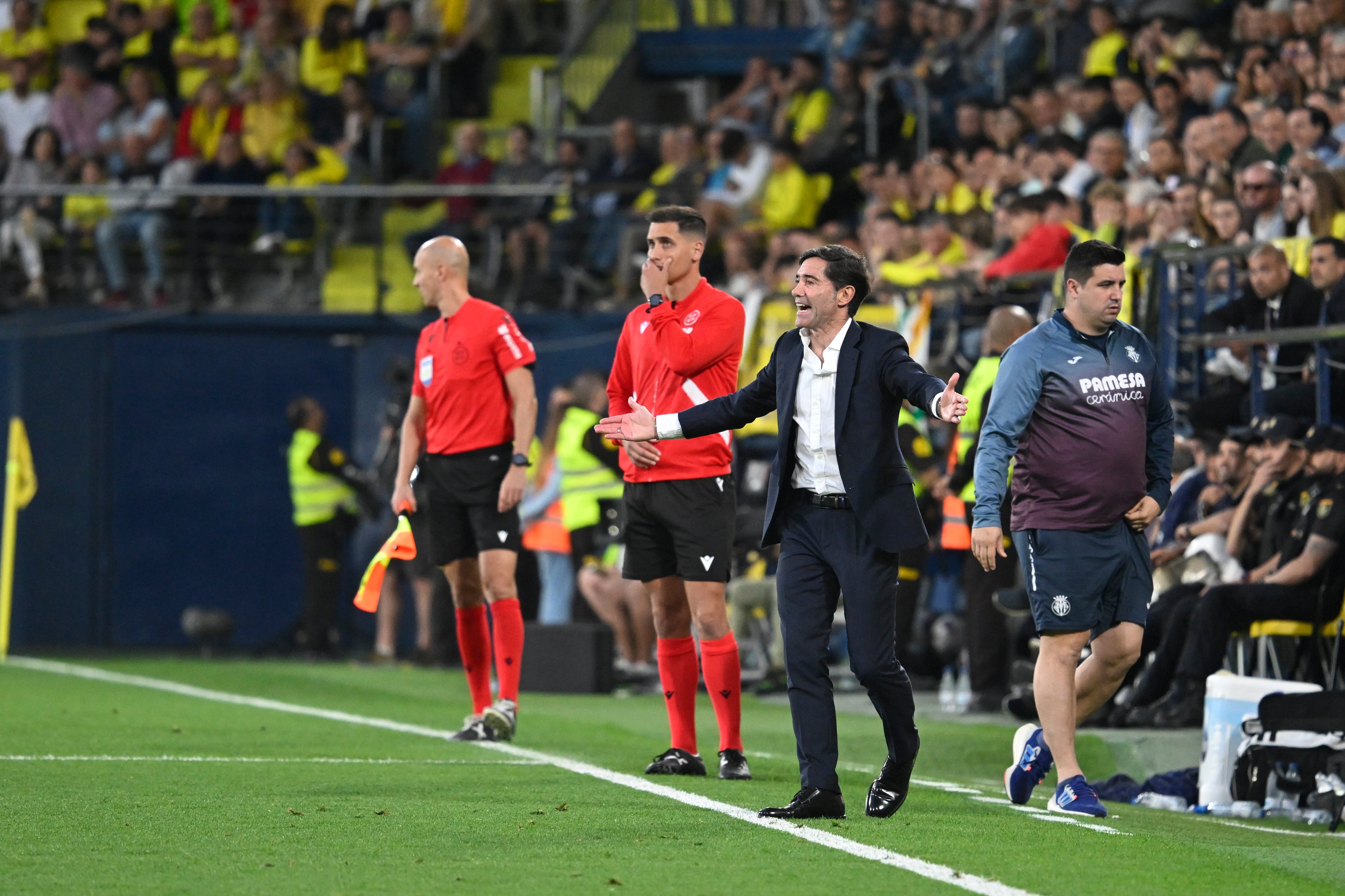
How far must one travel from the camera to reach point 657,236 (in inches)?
334

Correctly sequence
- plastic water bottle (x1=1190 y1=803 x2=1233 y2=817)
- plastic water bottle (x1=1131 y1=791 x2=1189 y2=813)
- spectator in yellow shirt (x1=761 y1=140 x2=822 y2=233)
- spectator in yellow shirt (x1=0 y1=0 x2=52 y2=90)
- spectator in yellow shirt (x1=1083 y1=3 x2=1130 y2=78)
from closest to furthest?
plastic water bottle (x1=1190 y1=803 x2=1233 y2=817) < plastic water bottle (x1=1131 y1=791 x2=1189 y2=813) < spectator in yellow shirt (x1=1083 y1=3 x2=1130 y2=78) < spectator in yellow shirt (x1=761 y1=140 x2=822 y2=233) < spectator in yellow shirt (x1=0 y1=0 x2=52 y2=90)

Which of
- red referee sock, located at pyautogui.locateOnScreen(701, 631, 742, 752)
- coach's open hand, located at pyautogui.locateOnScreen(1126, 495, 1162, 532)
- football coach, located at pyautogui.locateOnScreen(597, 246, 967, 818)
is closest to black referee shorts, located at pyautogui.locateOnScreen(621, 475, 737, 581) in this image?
red referee sock, located at pyautogui.locateOnScreen(701, 631, 742, 752)

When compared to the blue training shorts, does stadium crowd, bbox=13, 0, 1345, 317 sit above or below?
above

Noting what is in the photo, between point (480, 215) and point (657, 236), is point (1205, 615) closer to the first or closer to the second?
point (657, 236)

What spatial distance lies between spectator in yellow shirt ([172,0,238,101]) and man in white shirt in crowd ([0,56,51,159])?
1.52 meters

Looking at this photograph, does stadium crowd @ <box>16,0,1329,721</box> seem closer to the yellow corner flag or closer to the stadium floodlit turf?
the yellow corner flag

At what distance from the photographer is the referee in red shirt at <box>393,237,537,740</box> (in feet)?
32.4

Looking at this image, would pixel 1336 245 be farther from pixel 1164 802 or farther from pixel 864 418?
pixel 864 418

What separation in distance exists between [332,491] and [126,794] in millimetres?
11844

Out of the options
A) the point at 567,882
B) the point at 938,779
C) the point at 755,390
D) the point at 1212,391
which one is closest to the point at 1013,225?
the point at 1212,391

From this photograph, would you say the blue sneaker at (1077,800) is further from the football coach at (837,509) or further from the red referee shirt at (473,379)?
the red referee shirt at (473,379)

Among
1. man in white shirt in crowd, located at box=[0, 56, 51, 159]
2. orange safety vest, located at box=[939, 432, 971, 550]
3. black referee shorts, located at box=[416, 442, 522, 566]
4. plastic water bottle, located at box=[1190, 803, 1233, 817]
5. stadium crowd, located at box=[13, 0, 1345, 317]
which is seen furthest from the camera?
man in white shirt in crowd, located at box=[0, 56, 51, 159]

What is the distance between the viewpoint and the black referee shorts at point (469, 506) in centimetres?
984

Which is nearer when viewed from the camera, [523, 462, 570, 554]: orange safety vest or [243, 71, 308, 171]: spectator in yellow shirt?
[523, 462, 570, 554]: orange safety vest
